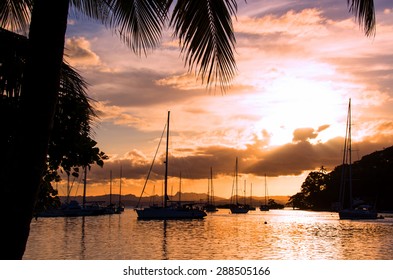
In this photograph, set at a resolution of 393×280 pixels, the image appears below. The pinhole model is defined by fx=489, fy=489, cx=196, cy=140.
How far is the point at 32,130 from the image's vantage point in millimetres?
5453

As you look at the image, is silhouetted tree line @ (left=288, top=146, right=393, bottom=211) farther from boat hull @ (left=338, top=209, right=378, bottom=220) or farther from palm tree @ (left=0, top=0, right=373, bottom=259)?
palm tree @ (left=0, top=0, right=373, bottom=259)

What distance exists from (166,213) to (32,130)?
86793 millimetres

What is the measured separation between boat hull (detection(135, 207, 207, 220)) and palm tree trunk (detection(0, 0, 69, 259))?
85.8 m

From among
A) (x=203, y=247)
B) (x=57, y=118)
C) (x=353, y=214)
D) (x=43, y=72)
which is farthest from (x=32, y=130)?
(x=353, y=214)

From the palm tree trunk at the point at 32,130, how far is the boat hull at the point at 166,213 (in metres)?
85.8

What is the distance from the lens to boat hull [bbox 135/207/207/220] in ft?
299

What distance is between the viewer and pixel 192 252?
151ft

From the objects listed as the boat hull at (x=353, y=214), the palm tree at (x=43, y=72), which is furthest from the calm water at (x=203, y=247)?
the palm tree at (x=43, y=72)

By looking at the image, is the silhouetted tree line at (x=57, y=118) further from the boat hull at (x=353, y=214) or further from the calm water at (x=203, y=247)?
the boat hull at (x=353, y=214)

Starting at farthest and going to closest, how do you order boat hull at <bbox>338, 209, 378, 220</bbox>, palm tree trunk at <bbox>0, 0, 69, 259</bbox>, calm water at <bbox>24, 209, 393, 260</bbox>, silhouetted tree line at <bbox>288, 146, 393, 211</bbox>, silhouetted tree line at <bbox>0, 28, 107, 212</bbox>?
silhouetted tree line at <bbox>288, 146, 393, 211</bbox>
boat hull at <bbox>338, 209, 378, 220</bbox>
calm water at <bbox>24, 209, 393, 260</bbox>
silhouetted tree line at <bbox>0, 28, 107, 212</bbox>
palm tree trunk at <bbox>0, 0, 69, 259</bbox>

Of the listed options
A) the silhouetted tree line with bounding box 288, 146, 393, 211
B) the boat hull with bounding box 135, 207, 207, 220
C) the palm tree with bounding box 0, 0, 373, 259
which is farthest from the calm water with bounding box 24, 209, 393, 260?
the silhouetted tree line with bounding box 288, 146, 393, 211
